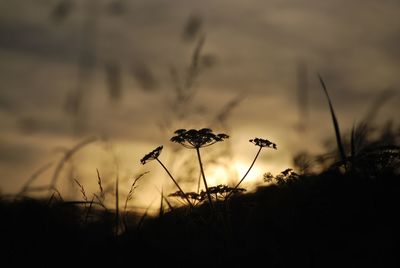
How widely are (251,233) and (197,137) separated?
108 cm

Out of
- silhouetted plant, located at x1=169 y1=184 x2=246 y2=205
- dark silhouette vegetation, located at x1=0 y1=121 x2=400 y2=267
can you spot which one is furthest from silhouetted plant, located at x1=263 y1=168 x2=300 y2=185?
silhouetted plant, located at x1=169 y1=184 x2=246 y2=205

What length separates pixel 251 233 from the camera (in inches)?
135

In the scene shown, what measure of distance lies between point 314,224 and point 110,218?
165 cm

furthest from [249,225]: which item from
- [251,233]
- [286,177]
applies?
[286,177]

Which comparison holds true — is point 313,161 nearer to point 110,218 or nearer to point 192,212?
point 192,212

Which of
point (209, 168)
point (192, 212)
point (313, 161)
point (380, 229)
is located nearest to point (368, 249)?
point (380, 229)

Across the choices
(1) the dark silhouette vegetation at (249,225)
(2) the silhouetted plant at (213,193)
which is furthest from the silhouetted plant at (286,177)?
(2) the silhouetted plant at (213,193)

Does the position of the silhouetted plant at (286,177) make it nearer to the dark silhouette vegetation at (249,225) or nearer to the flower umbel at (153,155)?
the dark silhouette vegetation at (249,225)

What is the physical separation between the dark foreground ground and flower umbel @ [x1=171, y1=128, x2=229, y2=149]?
555 mm

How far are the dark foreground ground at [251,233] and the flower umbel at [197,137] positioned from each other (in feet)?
1.82

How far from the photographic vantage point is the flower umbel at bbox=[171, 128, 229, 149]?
13.8 feet

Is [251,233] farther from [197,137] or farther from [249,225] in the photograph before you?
[197,137]

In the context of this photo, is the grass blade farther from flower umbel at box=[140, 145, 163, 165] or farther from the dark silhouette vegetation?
flower umbel at box=[140, 145, 163, 165]

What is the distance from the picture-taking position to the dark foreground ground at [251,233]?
296 cm
